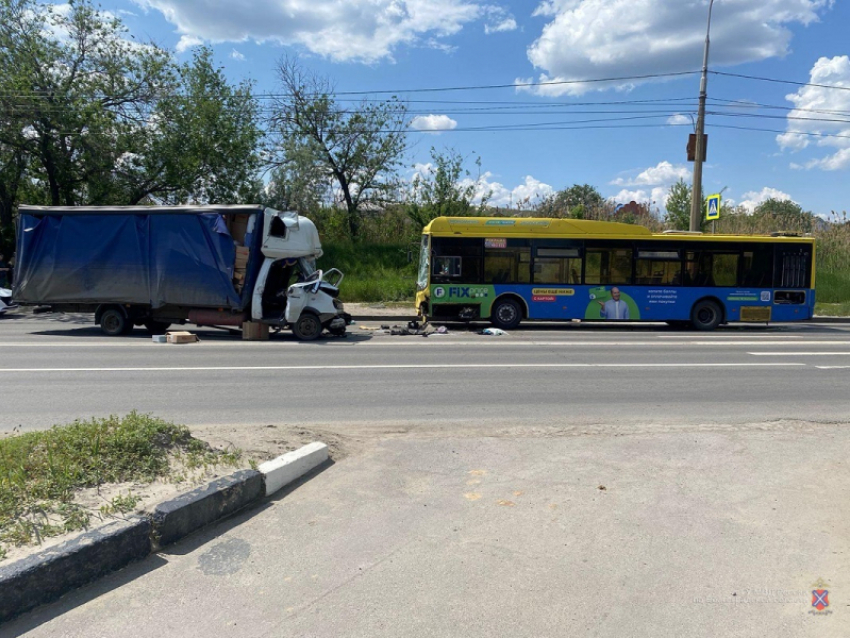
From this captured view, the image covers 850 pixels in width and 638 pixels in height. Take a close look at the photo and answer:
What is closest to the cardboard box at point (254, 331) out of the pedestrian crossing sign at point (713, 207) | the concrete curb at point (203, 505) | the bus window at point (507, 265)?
the bus window at point (507, 265)

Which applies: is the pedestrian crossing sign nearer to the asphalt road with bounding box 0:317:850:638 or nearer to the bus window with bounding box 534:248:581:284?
the bus window with bounding box 534:248:581:284

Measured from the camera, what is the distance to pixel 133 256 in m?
15.1

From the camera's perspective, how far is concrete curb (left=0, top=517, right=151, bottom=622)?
10.3 feet

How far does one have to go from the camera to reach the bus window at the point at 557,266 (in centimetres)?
1842

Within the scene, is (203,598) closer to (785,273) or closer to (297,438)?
(297,438)

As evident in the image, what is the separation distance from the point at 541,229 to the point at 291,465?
14461mm

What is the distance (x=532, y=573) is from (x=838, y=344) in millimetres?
15291

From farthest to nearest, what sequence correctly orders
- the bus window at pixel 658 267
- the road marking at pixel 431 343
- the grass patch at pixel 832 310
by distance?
1. the grass patch at pixel 832 310
2. the bus window at pixel 658 267
3. the road marking at pixel 431 343

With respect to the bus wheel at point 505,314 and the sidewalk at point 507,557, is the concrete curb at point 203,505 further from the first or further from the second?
the bus wheel at point 505,314

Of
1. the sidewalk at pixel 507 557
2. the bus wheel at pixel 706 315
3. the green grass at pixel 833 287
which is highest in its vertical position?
the green grass at pixel 833 287

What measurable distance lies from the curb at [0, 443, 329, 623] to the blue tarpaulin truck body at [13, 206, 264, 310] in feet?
34.8

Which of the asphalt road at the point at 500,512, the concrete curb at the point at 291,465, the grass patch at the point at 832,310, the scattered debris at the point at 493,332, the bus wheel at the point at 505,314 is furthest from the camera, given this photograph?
the grass patch at the point at 832,310

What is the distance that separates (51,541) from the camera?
3.51 m

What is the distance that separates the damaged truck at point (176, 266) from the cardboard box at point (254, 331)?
13cm
